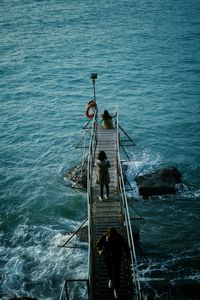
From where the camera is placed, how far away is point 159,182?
71.9 feet

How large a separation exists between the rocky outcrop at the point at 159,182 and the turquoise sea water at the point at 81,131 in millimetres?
539

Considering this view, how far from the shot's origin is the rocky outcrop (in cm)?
2164

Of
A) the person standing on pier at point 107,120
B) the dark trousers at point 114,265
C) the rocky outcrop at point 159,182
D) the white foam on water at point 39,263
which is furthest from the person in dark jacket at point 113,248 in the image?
the rocky outcrop at point 159,182

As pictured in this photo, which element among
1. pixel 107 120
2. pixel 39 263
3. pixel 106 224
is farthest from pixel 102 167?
pixel 107 120

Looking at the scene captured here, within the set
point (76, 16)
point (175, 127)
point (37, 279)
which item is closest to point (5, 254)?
point (37, 279)

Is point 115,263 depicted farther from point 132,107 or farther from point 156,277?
point 132,107

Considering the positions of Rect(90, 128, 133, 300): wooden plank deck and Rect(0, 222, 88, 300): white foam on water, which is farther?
Rect(0, 222, 88, 300): white foam on water

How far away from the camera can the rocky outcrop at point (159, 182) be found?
2164 cm

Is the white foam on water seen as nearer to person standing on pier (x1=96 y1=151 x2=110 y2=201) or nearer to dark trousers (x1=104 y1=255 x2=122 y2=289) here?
person standing on pier (x1=96 y1=151 x2=110 y2=201)

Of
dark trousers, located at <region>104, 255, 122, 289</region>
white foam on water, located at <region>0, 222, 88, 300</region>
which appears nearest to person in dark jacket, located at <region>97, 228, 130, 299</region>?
dark trousers, located at <region>104, 255, 122, 289</region>

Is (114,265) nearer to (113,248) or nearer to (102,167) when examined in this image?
(113,248)

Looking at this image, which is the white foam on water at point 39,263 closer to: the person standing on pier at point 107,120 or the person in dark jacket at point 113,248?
the person standing on pier at point 107,120

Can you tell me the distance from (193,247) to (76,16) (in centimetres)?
6977

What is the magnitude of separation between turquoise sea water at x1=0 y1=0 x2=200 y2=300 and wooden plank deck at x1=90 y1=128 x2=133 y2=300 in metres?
2.26
